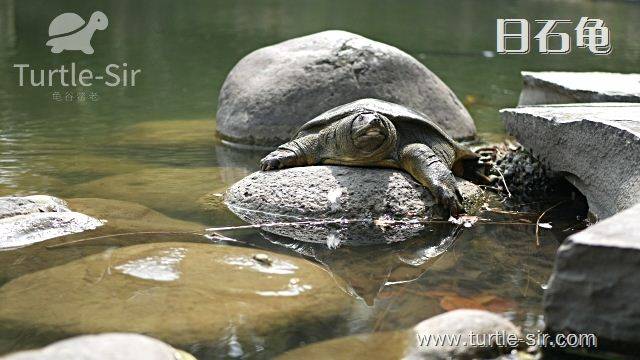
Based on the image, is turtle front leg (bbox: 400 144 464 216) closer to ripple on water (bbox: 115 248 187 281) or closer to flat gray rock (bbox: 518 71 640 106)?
ripple on water (bbox: 115 248 187 281)

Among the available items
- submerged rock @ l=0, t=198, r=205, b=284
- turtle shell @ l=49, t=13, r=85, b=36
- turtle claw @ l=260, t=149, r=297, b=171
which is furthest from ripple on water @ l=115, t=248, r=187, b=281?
turtle shell @ l=49, t=13, r=85, b=36

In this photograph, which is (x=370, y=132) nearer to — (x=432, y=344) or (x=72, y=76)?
(x=432, y=344)

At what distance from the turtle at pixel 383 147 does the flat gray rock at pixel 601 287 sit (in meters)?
1.88

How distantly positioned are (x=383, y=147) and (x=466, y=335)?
7.25 feet

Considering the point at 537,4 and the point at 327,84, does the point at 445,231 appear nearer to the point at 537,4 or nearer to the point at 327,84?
the point at 327,84

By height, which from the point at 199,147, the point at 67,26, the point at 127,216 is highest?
the point at 67,26

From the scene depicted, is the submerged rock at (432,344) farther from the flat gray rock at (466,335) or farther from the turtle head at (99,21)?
the turtle head at (99,21)

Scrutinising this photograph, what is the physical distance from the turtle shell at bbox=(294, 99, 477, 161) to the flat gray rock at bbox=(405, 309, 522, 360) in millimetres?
2272

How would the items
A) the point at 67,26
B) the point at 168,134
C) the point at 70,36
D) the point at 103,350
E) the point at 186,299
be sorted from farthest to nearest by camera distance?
the point at 67,26, the point at 70,36, the point at 168,134, the point at 186,299, the point at 103,350

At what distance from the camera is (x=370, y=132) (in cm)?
480

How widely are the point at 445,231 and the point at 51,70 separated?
8.01 metres

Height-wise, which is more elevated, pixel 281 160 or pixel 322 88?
pixel 322 88

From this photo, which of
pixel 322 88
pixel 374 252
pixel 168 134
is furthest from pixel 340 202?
pixel 168 134

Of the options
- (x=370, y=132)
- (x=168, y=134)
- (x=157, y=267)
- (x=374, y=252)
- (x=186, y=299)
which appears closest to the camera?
(x=186, y=299)
